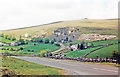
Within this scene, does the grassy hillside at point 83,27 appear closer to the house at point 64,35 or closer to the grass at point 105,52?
the house at point 64,35

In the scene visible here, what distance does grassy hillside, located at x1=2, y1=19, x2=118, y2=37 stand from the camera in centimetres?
2073

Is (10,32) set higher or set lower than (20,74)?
higher

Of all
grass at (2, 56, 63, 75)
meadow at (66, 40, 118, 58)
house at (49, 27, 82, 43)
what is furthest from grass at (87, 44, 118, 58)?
grass at (2, 56, 63, 75)

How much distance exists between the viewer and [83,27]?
21469mm

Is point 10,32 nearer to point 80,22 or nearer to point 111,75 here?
point 80,22

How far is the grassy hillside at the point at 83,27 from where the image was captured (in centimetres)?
2073

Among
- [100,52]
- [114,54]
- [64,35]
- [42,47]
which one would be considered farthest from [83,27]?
[42,47]

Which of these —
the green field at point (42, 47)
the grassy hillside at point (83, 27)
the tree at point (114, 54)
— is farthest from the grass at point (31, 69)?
the tree at point (114, 54)

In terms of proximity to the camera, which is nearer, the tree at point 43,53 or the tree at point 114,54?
the tree at point 114,54

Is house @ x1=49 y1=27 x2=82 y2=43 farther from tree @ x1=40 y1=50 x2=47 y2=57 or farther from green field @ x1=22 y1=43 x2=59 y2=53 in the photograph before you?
tree @ x1=40 y1=50 x2=47 y2=57

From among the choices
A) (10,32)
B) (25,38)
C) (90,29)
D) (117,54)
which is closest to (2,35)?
(10,32)

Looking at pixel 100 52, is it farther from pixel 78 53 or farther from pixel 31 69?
pixel 31 69

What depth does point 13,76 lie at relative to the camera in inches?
493

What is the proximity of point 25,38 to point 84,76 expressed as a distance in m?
13.1
